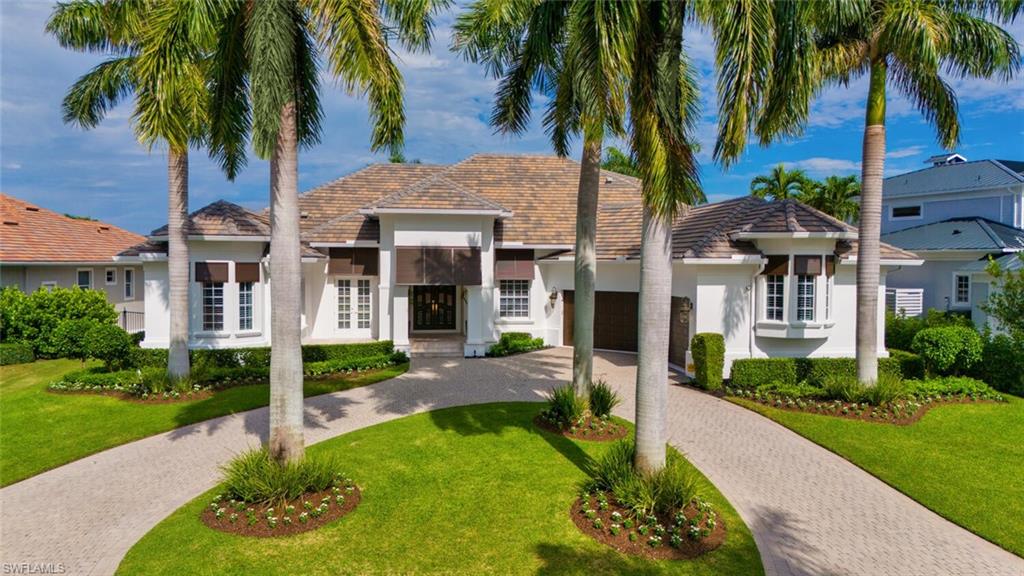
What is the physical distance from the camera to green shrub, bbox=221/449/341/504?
8625 mm

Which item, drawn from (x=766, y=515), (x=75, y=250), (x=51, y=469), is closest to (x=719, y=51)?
(x=766, y=515)

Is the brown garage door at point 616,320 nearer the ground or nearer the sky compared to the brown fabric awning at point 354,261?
nearer the ground

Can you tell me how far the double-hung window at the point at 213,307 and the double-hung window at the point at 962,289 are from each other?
3719cm

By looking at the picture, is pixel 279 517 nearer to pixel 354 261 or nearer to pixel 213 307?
pixel 213 307

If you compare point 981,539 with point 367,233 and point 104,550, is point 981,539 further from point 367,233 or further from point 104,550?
point 367,233

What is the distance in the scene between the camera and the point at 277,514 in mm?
8492

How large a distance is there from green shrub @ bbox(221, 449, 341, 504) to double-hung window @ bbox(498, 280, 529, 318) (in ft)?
52.4

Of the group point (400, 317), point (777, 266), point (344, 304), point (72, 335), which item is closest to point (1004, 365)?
point (777, 266)

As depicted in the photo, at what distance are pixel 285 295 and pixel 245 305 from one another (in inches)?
474

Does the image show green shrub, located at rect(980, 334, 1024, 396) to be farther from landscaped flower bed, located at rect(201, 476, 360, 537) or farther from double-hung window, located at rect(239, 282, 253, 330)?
double-hung window, located at rect(239, 282, 253, 330)

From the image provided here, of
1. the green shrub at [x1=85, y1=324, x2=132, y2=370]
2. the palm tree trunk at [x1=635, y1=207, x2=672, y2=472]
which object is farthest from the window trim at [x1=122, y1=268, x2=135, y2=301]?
the palm tree trunk at [x1=635, y1=207, x2=672, y2=472]

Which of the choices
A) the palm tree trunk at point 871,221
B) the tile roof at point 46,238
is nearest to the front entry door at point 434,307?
the palm tree trunk at point 871,221

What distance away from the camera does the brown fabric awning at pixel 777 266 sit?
17520 millimetres

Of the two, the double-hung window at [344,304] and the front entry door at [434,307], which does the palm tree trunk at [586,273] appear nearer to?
the front entry door at [434,307]
